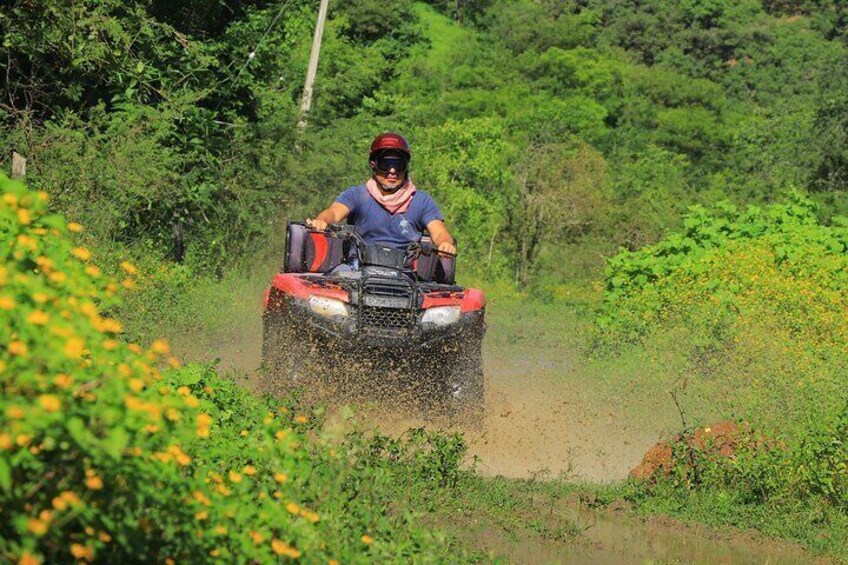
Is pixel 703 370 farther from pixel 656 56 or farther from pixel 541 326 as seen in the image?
pixel 656 56

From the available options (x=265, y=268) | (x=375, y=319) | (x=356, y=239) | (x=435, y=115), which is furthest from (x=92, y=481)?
(x=435, y=115)

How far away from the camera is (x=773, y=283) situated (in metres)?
15.7

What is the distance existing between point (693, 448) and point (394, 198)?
3491 mm

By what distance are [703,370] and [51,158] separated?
7.32m

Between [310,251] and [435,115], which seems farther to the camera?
[435,115]

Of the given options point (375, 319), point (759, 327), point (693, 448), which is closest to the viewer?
point (693, 448)

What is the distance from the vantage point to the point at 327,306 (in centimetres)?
1048

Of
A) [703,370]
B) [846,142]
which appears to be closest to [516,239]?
[846,142]

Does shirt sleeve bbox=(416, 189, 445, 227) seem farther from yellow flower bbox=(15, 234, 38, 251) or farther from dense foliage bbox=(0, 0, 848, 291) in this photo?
yellow flower bbox=(15, 234, 38, 251)

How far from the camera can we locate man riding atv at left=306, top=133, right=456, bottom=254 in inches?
457

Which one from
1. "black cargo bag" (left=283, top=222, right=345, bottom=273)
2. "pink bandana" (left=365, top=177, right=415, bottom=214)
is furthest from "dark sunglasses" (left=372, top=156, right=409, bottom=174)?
"black cargo bag" (left=283, top=222, right=345, bottom=273)

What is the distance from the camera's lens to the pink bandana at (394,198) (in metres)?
11.8

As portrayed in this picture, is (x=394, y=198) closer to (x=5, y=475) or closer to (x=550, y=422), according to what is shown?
(x=550, y=422)

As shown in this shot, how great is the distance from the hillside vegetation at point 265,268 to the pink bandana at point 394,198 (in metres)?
2.49
